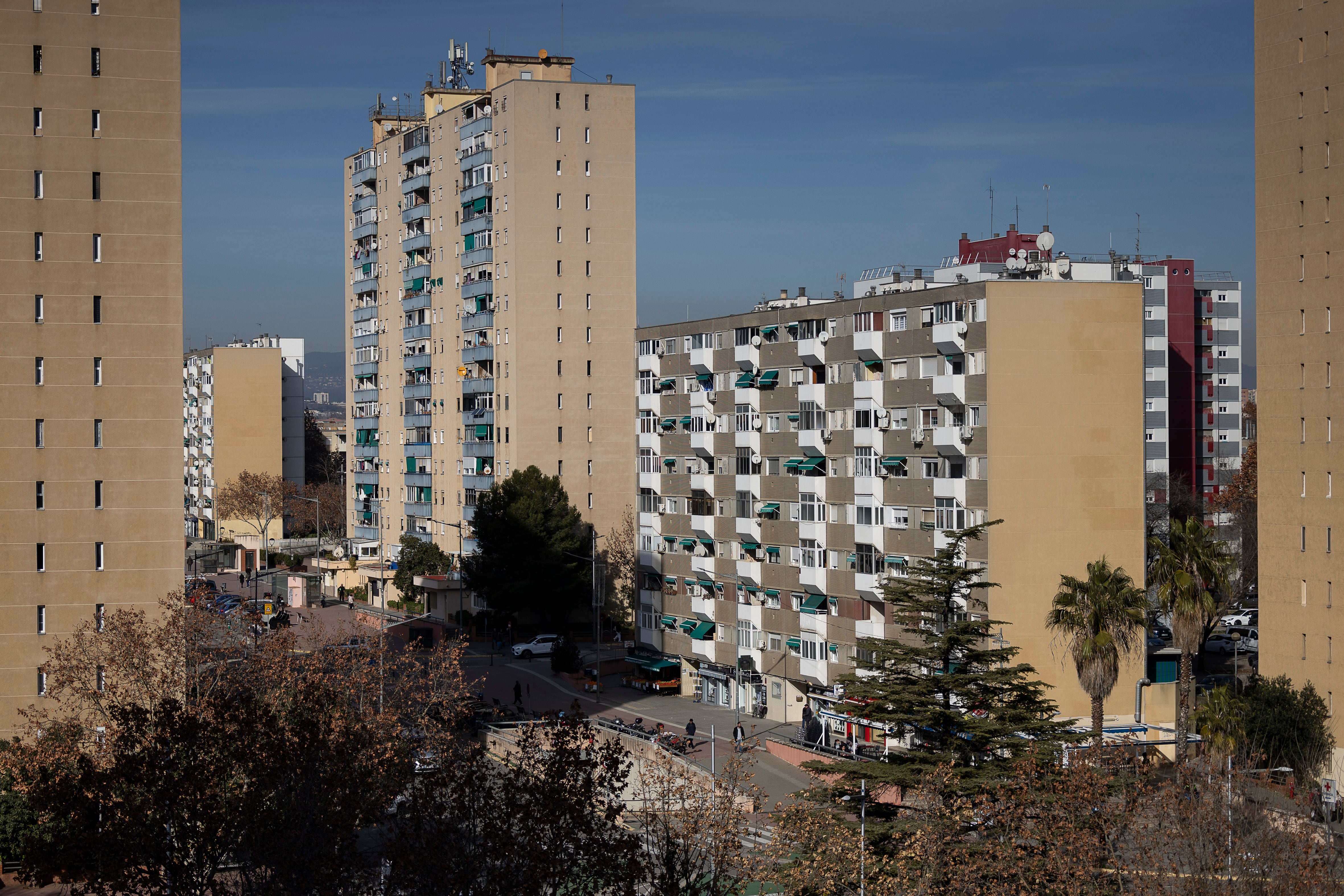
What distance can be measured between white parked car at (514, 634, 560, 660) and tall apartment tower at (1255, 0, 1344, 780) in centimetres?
4519

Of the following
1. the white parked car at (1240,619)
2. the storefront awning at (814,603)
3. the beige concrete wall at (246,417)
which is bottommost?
the white parked car at (1240,619)

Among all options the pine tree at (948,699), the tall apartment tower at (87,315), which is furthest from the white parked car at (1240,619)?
the tall apartment tower at (87,315)

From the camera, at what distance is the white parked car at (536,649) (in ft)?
298

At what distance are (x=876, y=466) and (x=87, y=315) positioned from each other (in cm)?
3386

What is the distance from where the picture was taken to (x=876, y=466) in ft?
212

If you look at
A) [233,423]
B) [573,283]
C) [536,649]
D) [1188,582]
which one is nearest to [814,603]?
[1188,582]

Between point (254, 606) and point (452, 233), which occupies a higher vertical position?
point (452, 233)

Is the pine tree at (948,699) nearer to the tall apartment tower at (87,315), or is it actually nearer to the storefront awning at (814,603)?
the storefront awning at (814,603)

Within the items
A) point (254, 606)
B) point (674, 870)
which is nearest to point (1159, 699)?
point (674, 870)

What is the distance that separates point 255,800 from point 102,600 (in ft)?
93.9

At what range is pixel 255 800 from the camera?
87.9 feet

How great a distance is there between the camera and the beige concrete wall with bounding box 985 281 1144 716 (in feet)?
193

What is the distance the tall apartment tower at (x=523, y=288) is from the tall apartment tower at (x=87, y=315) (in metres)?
46.6

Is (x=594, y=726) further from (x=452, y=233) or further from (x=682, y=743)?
(x=452, y=233)
